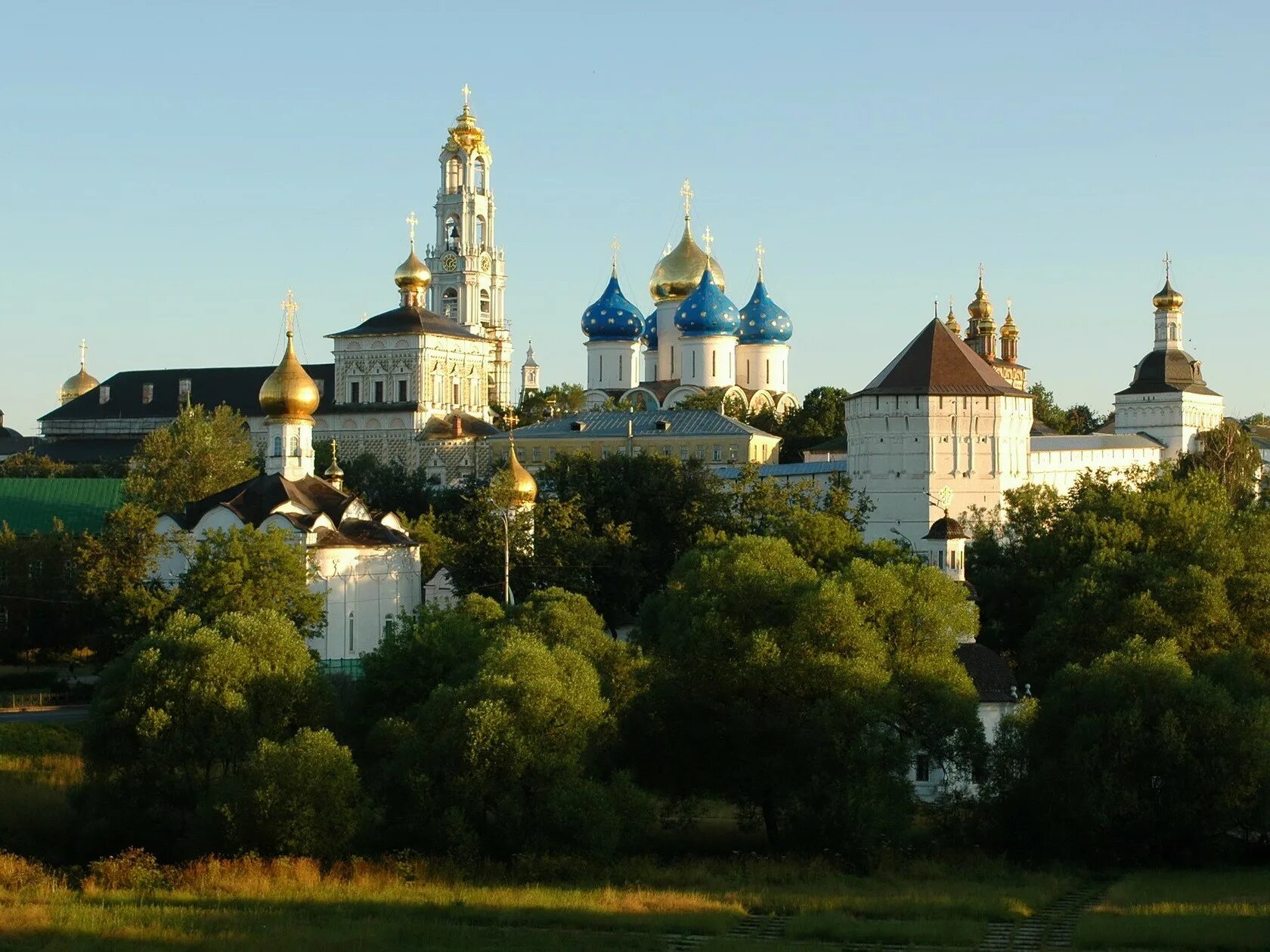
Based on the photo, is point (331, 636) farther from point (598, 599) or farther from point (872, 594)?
point (872, 594)

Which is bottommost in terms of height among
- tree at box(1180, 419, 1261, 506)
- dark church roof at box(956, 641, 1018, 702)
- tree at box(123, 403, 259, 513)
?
dark church roof at box(956, 641, 1018, 702)

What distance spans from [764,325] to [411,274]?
1276 cm

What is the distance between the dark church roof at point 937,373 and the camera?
46.2 metres

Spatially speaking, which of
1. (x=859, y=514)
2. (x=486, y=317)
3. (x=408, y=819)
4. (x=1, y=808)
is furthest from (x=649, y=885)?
(x=486, y=317)

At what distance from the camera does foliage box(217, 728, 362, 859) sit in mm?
25016

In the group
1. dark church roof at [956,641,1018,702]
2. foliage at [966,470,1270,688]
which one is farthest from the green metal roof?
dark church roof at [956,641,1018,702]

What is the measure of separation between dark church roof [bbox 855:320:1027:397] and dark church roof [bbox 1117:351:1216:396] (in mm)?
25207

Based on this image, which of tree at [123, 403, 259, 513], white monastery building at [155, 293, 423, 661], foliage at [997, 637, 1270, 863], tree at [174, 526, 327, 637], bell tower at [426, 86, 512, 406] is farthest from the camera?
bell tower at [426, 86, 512, 406]

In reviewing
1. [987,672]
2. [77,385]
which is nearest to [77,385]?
[77,385]

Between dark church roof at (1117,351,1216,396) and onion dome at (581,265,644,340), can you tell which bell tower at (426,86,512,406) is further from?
dark church roof at (1117,351,1216,396)

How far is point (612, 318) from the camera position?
76312 millimetres

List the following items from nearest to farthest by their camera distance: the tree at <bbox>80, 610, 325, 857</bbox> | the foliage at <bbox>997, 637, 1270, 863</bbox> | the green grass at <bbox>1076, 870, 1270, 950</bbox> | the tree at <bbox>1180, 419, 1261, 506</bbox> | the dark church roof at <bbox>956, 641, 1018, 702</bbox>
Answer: the green grass at <bbox>1076, 870, 1270, 950</bbox> < the foliage at <bbox>997, 637, 1270, 863</bbox> < the tree at <bbox>80, 610, 325, 857</bbox> < the dark church roof at <bbox>956, 641, 1018, 702</bbox> < the tree at <bbox>1180, 419, 1261, 506</bbox>

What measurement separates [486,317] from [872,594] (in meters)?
53.9

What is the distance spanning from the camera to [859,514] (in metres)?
43.4
